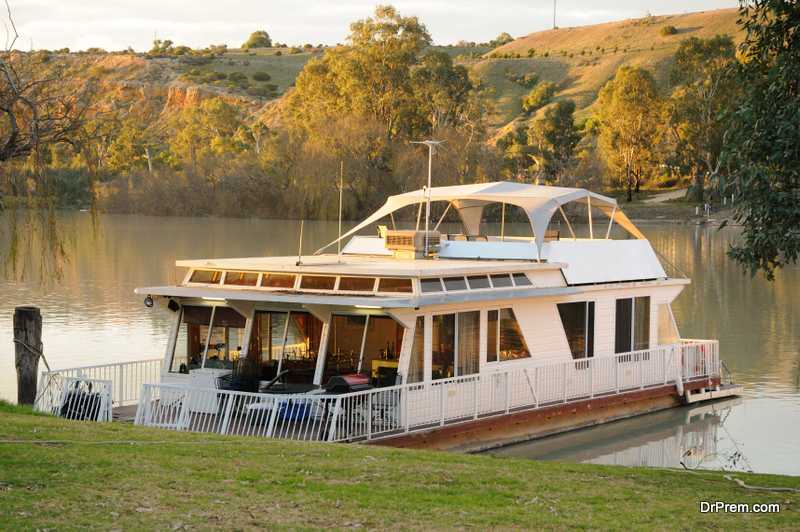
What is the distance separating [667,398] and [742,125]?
857 cm

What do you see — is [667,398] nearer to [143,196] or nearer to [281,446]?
[281,446]

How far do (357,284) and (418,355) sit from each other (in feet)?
4.65

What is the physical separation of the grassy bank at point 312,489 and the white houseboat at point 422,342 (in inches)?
74.7

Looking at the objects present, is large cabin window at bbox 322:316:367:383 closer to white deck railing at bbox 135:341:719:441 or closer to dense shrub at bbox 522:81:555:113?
white deck railing at bbox 135:341:719:441

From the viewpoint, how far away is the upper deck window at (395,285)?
13.0m

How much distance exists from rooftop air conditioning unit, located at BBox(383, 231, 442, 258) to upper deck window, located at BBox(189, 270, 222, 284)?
393 cm

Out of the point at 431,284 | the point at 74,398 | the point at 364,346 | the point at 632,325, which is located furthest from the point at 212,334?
the point at 632,325

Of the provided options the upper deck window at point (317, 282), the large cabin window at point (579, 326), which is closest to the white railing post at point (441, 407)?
the upper deck window at point (317, 282)

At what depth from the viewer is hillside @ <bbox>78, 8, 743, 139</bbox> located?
146 meters

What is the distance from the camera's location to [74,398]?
12.8m

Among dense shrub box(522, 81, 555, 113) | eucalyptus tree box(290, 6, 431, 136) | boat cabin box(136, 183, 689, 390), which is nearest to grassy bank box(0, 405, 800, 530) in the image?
boat cabin box(136, 183, 689, 390)

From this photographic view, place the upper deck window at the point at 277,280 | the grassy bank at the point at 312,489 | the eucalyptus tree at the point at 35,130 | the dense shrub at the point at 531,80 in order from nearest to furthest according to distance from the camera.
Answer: the grassy bank at the point at 312,489
the eucalyptus tree at the point at 35,130
the upper deck window at the point at 277,280
the dense shrub at the point at 531,80

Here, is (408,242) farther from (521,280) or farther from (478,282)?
(478,282)

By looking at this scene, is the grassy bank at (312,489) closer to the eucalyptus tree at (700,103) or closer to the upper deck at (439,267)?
the upper deck at (439,267)
